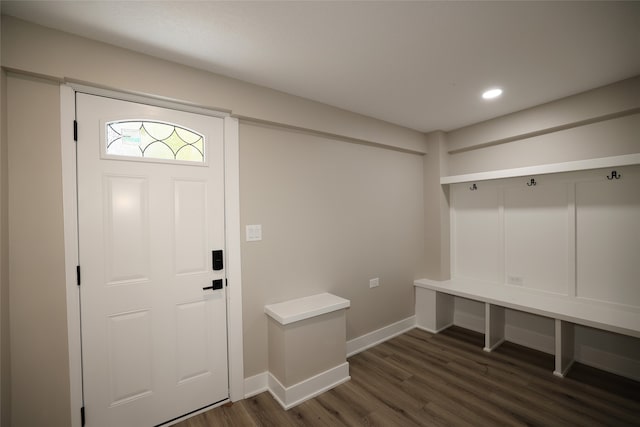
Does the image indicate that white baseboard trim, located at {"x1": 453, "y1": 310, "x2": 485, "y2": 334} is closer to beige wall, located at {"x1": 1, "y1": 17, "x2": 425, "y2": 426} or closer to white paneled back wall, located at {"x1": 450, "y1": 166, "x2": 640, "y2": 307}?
white paneled back wall, located at {"x1": 450, "y1": 166, "x2": 640, "y2": 307}

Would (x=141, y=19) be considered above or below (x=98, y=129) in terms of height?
above

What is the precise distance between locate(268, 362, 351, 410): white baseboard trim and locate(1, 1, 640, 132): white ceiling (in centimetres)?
255

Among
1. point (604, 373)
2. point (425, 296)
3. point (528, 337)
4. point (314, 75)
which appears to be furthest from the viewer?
point (425, 296)

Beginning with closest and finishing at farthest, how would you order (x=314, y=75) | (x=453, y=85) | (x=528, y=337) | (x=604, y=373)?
(x=314, y=75), (x=453, y=85), (x=604, y=373), (x=528, y=337)

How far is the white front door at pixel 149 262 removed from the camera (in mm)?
1743

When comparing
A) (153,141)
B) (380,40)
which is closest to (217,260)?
(153,141)

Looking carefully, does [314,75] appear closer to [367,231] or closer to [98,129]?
[98,129]

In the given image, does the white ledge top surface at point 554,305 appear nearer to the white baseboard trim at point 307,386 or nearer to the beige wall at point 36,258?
the white baseboard trim at point 307,386

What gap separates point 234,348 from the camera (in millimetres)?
2225

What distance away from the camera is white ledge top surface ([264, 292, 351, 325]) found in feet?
7.21

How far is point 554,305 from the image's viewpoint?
2.62m

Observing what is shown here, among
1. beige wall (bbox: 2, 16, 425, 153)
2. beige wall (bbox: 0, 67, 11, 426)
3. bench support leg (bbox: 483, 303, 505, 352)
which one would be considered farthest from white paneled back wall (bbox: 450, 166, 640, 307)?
beige wall (bbox: 0, 67, 11, 426)

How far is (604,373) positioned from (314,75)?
381 cm

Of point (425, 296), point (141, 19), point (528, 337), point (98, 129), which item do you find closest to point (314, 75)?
point (141, 19)
